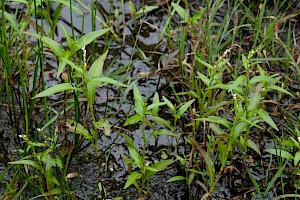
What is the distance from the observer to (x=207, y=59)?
7.86ft

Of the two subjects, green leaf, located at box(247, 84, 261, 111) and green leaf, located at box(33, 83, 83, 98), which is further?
green leaf, located at box(247, 84, 261, 111)

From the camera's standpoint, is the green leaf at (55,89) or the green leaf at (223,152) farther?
the green leaf at (223,152)

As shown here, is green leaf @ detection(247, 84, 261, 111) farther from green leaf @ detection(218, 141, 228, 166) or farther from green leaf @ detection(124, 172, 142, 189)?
green leaf @ detection(124, 172, 142, 189)

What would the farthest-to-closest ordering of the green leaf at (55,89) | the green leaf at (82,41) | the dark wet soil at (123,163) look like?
the dark wet soil at (123,163) < the green leaf at (82,41) < the green leaf at (55,89)

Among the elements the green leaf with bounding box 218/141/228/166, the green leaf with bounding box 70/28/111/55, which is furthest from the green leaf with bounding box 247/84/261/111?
the green leaf with bounding box 70/28/111/55

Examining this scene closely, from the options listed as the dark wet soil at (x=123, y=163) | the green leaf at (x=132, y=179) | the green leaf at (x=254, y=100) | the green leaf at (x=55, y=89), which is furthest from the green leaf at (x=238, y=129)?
the green leaf at (x=55, y=89)

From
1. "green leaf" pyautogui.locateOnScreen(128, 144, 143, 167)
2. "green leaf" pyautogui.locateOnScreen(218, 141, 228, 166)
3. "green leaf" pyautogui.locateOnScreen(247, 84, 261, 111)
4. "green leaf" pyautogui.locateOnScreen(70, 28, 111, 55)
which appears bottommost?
"green leaf" pyautogui.locateOnScreen(128, 144, 143, 167)

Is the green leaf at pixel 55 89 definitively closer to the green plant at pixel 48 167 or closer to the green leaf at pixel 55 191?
the green plant at pixel 48 167

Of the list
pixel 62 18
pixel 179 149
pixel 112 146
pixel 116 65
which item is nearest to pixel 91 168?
pixel 112 146

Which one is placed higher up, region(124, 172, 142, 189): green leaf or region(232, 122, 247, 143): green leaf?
region(232, 122, 247, 143): green leaf

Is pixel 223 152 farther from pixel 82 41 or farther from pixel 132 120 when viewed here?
pixel 82 41

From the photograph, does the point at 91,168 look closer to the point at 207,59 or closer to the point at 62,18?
the point at 207,59

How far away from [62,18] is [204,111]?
1.07 meters

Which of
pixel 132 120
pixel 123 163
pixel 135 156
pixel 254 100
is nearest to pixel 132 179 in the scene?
pixel 135 156
